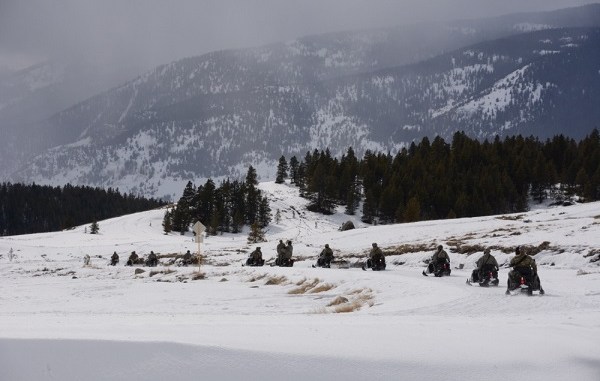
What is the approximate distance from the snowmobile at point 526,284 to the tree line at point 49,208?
131 m

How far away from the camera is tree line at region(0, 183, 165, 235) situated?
145 m

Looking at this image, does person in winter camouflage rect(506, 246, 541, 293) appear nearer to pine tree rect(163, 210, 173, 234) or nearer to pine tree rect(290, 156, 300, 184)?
pine tree rect(163, 210, 173, 234)

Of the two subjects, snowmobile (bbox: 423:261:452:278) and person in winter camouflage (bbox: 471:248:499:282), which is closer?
person in winter camouflage (bbox: 471:248:499:282)

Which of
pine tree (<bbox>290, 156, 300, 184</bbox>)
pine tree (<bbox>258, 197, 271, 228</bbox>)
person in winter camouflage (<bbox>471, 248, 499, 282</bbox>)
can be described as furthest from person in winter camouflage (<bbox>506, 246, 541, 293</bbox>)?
pine tree (<bbox>290, 156, 300, 184</bbox>)

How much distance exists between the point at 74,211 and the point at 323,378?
15870 centimetres

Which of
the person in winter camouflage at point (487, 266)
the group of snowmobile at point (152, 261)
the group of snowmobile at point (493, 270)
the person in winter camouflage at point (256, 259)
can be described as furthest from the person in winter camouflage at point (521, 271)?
the group of snowmobile at point (152, 261)

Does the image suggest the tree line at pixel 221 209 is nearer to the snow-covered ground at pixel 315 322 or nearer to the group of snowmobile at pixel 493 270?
the snow-covered ground at pixel 315 322

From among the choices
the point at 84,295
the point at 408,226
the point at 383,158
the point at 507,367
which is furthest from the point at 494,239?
the point at 383,158

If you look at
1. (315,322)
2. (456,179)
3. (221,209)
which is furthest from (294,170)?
(315,322)

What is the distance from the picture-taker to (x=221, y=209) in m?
84.6

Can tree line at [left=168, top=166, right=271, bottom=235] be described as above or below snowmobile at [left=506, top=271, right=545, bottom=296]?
above

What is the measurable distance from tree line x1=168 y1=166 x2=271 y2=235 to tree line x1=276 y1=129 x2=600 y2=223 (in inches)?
419

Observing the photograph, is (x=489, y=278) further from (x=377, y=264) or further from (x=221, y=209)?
(x=221, y=209)

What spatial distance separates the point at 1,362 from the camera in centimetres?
488
